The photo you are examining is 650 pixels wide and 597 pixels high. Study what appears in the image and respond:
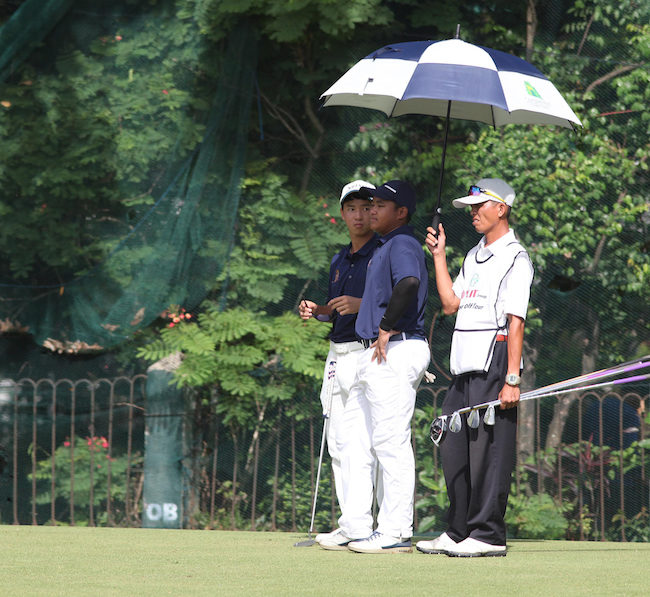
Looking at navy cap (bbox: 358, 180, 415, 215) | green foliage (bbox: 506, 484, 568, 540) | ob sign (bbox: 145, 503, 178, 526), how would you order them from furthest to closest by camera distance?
ob sign (bbox: 145, 503, 178, 526)
green foliage (bbox: 506, 484, 568, 540)
navy cap (bbox: 358, 180, 415, 215)

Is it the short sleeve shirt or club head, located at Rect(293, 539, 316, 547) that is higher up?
the short sleeve shirt

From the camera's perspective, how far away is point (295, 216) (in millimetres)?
7125

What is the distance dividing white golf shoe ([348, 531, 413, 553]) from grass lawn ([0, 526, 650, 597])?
0.16ft

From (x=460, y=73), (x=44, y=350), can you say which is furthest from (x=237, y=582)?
(x=44, y=350)

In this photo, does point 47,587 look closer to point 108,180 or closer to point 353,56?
point 108,180

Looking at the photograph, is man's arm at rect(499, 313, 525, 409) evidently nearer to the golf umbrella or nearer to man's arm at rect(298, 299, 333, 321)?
the golf umbrella

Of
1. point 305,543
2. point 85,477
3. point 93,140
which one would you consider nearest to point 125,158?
point 93,140

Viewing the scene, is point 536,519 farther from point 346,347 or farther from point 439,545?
point 346,347

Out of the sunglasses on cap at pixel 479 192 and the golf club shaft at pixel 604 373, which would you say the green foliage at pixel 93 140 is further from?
the golf club shaft at pixel 604 373

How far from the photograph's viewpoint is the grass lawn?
12.1 feet

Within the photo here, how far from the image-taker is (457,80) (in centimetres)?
446

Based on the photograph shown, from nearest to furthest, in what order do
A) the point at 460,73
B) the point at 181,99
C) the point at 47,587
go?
the point at 47,587
the point at 460,73
the point at 181,99

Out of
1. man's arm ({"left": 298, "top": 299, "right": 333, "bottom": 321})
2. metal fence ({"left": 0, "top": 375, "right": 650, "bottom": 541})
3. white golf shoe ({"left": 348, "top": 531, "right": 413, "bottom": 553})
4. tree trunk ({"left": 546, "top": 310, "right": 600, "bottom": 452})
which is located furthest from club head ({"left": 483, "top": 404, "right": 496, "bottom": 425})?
tree trunk ({"left": 546, "top": 310, "right": 600, "bottom": 452})

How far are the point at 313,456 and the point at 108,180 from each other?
A: 2223 mm
